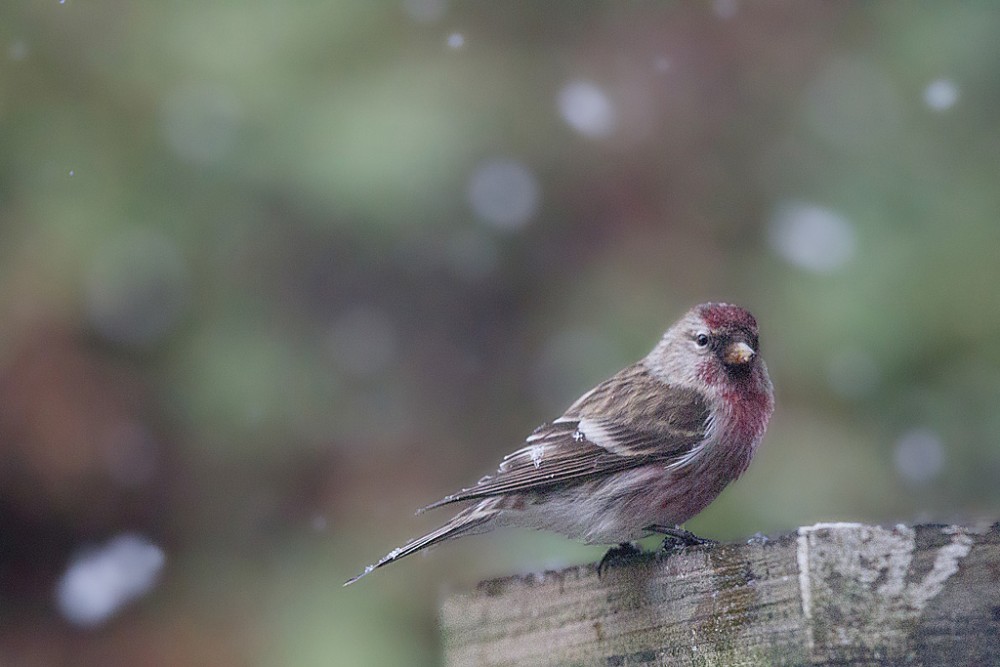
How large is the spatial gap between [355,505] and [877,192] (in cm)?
174

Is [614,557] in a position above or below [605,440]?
below

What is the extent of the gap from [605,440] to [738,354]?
34 cm

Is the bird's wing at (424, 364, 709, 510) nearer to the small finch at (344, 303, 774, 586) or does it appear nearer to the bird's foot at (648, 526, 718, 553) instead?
the small finch at (344, 303, 774, 586)

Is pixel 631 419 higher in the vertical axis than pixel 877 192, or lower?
lower

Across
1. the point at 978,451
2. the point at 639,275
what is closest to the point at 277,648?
the point at 639,275

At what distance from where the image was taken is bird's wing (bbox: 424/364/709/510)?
2451 millimetres

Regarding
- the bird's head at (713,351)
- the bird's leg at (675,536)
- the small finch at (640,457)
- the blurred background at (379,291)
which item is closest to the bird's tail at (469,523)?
the small finch at (640,457)

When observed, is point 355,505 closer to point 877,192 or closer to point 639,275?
point 639,275

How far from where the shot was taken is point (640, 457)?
2.45 m

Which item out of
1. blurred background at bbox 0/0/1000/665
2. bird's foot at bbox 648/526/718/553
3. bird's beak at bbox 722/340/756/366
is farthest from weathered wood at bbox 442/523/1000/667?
blurred background at bbox 0/0/1000/665

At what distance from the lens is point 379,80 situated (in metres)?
3.71

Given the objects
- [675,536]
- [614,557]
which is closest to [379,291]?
[675,536]

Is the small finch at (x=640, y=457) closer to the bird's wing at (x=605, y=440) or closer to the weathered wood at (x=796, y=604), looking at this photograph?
the bird's wing at (x=605, y=440)

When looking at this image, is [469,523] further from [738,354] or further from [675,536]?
[738,354]
